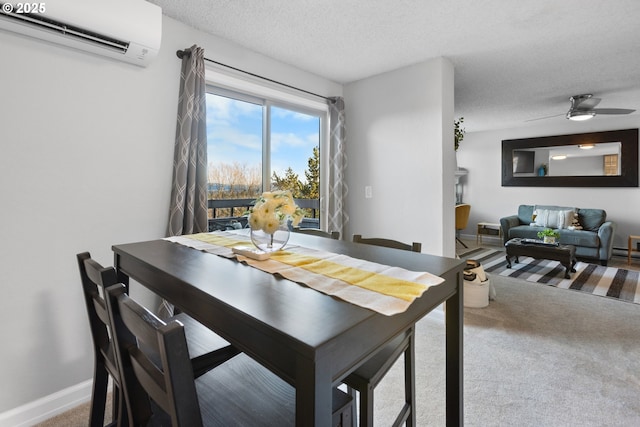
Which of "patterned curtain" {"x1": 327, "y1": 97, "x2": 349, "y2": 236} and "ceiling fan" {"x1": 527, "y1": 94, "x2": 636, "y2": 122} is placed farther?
"ceiling fan" {"x1": 527, "y1": 94, "x2": 636, "y2": 122}

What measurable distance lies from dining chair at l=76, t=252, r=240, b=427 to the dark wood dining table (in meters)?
0.19

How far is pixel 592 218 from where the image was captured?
16.9ft

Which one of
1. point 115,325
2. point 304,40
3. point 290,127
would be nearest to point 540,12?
point 304,40

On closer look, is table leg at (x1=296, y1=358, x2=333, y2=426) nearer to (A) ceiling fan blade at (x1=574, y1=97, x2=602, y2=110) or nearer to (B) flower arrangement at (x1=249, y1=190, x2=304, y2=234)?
(B) flower arrangement at (x1=249, y1=190, x2=304, y2=234)

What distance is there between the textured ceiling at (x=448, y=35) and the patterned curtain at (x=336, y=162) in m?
0.34

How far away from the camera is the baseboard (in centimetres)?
160

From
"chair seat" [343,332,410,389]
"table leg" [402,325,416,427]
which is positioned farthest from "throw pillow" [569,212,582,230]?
"chair seat" [343,332,410,389]

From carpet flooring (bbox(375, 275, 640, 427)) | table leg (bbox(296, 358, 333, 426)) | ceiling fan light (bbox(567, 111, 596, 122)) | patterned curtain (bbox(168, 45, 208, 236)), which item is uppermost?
ceiling fan light (bbox(567, 111, 596, 122))

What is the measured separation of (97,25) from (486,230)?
708 cm

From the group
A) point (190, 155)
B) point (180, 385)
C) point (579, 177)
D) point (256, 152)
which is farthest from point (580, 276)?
point (180, 385)

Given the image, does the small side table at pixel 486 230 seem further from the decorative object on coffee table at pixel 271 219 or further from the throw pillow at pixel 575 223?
the decorative object on coffee table at pixel 271 219

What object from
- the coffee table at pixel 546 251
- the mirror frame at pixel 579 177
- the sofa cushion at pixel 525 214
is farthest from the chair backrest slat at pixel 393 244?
the mirror frame at pixel 579 177

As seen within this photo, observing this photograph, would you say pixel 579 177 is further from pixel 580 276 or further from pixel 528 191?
pixel 580 276

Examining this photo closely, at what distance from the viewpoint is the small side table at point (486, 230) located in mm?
6530
